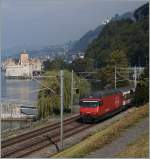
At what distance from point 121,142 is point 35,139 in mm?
6748

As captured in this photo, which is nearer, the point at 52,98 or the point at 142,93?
the point at 142,93

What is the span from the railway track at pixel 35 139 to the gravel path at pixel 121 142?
399 cm

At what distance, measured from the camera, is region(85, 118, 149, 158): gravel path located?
16009mm

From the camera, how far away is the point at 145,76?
4234cm

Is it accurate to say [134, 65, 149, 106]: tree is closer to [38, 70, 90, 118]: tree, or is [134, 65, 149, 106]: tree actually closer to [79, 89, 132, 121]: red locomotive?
[79, 89, 132, 121]: red locomotive

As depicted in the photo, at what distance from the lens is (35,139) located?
2402 centimetres

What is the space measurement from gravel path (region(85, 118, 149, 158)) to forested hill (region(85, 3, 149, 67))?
96.0 m

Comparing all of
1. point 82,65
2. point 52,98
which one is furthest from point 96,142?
point 82,65

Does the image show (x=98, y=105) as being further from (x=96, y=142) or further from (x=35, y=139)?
(x=96, y=142)

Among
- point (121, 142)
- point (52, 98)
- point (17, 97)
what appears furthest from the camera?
point (17, 97)

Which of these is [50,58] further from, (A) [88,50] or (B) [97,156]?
(B) [97,156]

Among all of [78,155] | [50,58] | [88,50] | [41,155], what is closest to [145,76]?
[41,155]

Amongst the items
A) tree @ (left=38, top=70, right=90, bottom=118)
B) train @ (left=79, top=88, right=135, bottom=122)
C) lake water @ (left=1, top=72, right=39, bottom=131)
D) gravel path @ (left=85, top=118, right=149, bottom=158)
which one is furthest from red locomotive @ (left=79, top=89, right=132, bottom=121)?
gravel path @ (left=85, top=118, right=149, bottom=158)

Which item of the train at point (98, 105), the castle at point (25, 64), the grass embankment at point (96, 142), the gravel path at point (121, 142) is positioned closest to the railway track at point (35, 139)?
the train at point (98, 105)
